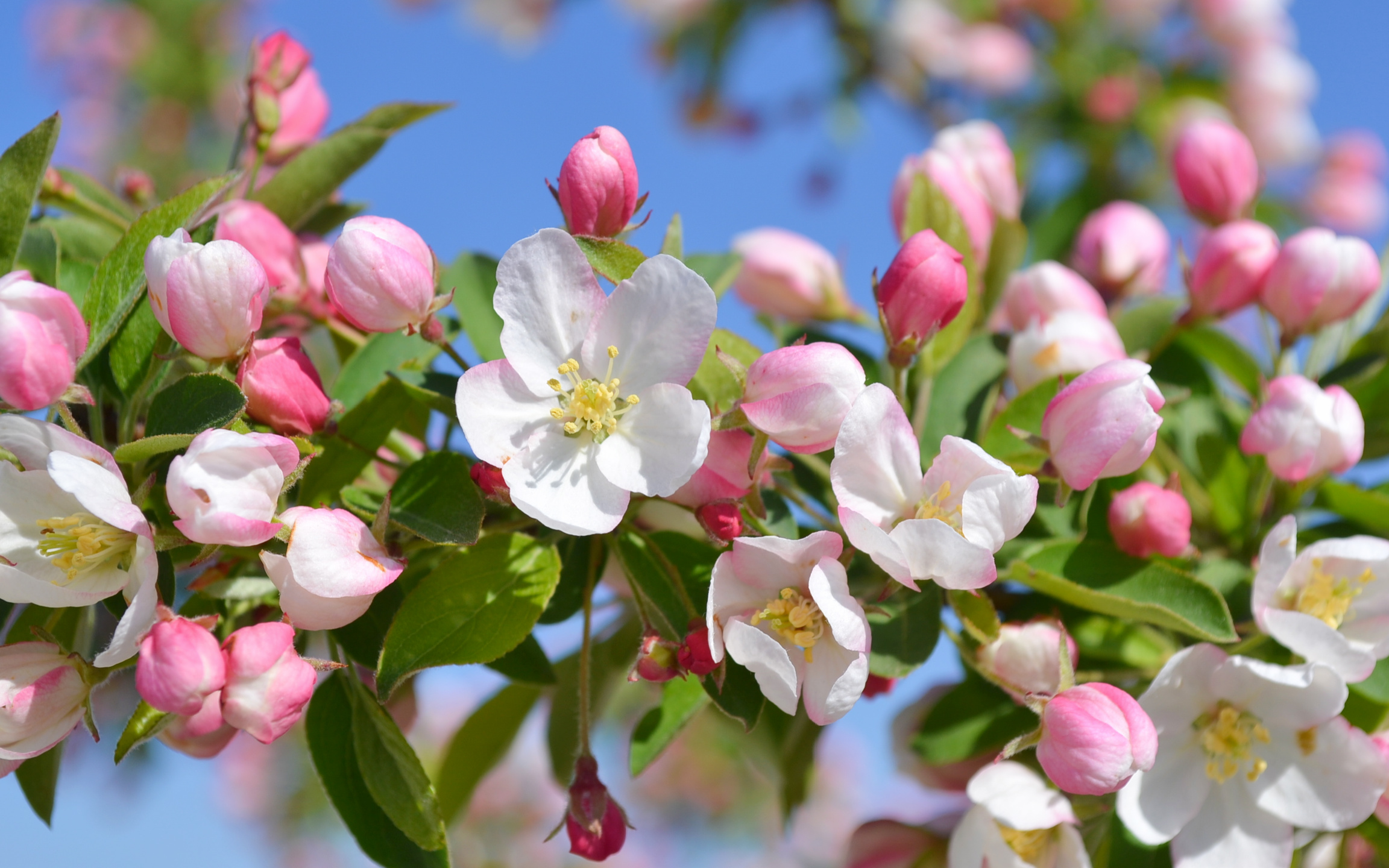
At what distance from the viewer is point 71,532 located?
91cm

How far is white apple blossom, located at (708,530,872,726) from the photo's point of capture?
0.84m

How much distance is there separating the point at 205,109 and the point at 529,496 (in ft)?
16.5

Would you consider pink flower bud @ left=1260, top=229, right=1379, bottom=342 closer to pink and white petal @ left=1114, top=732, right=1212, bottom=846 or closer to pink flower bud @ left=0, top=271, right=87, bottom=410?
pink and white petal @ left=1114, top=732, right=1212, bottom=846

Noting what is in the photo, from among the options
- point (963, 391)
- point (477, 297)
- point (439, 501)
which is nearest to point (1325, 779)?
point (963, 391)

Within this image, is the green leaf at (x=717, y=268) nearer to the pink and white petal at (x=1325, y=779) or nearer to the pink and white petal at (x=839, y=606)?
the pink and white petal at (x=839, y=606)

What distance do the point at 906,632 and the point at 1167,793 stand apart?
313 millimetres

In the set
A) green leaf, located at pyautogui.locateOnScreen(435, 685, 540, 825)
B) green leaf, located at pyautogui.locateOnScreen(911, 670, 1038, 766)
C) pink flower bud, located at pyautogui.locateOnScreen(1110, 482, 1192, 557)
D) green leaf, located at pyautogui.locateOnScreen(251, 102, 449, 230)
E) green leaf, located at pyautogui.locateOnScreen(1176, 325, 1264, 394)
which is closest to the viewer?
pink flower bud, located at pyautogui.locateOnScreen(1110, 482, 1192, 557)

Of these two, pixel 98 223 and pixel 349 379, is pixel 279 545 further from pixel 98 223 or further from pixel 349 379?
pixel 98 223

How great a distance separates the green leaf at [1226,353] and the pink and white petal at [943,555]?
746mm

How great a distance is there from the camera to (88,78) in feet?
17.9

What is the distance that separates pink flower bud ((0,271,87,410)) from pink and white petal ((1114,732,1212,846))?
1.02m

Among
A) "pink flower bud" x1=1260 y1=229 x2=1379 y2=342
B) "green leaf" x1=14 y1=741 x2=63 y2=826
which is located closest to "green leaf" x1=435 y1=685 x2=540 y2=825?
"green leaf" x1=14 y1=741 x2=63 y2=826

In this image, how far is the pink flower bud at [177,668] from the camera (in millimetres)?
775

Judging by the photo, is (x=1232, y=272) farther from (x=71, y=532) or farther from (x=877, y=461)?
(x=71, y=532)
